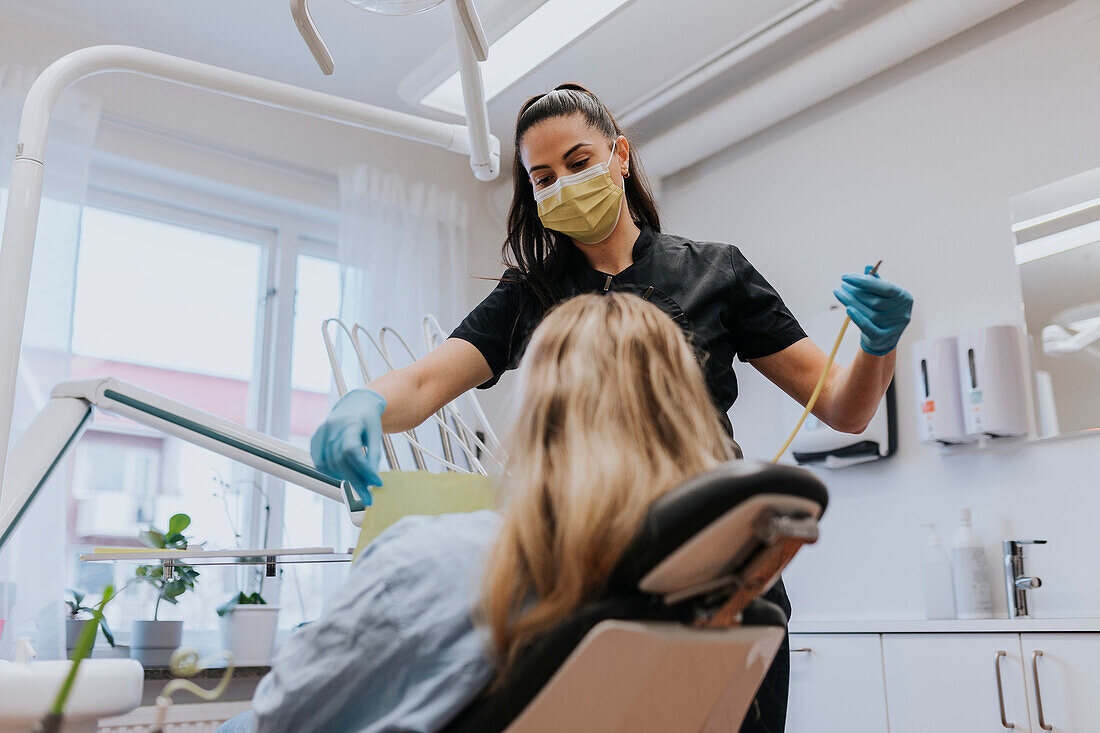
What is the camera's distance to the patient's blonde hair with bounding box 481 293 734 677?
0.69m

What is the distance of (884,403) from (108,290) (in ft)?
8.06

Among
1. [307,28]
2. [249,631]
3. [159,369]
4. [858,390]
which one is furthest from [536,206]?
[159,369]

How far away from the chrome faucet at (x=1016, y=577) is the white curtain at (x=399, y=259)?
5.91ft

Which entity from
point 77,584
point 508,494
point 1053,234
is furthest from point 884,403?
point 77,584

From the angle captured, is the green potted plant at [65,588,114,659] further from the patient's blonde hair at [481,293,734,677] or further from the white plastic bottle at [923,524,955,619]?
the white plastic bottle at [923,524,955,619]

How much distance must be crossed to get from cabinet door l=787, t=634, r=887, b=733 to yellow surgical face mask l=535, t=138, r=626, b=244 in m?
1.46

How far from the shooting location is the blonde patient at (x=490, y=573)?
69cm

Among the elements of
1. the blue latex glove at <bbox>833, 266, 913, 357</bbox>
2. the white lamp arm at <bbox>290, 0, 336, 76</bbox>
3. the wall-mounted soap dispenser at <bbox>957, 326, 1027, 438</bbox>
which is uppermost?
the white lamp arm at <bbox>290, 0, 336, 76</bbox>

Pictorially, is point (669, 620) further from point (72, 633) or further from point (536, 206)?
point (72, 633)

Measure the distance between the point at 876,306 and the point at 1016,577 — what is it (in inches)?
57.2

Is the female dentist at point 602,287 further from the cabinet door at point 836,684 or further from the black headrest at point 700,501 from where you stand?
the cabinet door at point 836,684

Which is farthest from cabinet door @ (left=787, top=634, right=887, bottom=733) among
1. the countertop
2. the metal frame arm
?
the metal frame arm

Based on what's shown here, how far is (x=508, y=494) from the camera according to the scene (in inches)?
31.1

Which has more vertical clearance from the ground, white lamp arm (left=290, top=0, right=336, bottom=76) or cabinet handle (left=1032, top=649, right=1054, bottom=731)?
white lamp arm (left=290, top=0, right=336, bottom=76)
